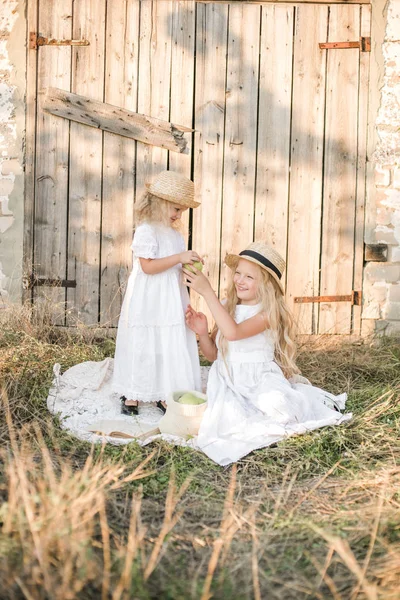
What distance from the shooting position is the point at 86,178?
5004mm

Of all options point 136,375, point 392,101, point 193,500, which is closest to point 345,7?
point 392,101

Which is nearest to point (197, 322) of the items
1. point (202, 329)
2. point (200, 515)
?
point (202, 329)

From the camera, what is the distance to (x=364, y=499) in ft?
8.80

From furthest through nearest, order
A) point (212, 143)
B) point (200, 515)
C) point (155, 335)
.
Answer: point (212, 143)
point (155, 335)
point (200, 515)

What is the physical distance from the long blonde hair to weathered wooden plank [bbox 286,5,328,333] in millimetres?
1357

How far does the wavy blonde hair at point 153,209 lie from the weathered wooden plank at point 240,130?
1.27 metres

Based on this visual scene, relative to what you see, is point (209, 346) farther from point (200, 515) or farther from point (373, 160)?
point (373, 160)

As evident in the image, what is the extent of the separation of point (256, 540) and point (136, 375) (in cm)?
168

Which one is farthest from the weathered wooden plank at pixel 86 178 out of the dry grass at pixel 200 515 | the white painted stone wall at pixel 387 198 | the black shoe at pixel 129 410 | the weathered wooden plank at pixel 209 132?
the white painted stone wall at pixel 387 198

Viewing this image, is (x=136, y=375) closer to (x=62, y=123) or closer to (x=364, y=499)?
(x=364, y=499)

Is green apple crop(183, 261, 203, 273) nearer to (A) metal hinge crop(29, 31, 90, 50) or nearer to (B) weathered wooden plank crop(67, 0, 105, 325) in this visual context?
(B) weathered wooden plank crop(67, 0, 105, 325)

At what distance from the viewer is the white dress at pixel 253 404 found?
3.16 meters

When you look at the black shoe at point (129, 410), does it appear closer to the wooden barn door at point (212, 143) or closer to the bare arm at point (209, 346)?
the bare arm at point (209, 346)

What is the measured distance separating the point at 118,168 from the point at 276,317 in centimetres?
206
